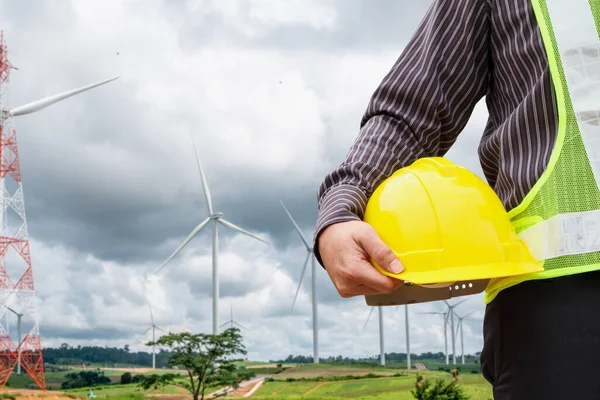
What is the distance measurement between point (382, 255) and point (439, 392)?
158ft

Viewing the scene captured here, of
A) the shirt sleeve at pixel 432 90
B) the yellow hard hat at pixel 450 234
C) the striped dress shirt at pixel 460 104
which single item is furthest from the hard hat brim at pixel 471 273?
the shirt sleeve at pixel 432 90

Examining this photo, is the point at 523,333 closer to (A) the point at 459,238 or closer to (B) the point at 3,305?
(A) the point at 459,238

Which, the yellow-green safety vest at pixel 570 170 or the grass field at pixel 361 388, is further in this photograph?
the grass field at pixel 361 388

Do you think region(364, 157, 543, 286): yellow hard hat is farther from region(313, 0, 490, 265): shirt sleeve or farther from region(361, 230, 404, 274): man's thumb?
region(313, 0, 490, 265): shirt sleeve

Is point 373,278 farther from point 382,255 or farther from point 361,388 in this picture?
point 361,388

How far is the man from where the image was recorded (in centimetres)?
143

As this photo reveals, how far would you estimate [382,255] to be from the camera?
1494mm

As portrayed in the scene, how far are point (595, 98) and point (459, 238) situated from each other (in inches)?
16.7

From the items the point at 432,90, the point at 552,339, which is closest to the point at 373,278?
the point at 552,339

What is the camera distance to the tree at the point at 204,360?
46750 millimetres

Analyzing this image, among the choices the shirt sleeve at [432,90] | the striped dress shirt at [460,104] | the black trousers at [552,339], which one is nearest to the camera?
the black trousers at [552,339]

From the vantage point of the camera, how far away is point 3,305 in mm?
39562

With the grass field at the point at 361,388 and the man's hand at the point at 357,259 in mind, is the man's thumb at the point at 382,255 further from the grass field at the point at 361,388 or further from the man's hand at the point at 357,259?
the grass field at the point at 361,388

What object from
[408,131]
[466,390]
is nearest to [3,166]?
[466,390]
